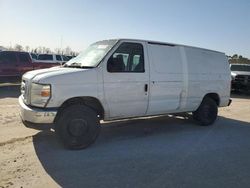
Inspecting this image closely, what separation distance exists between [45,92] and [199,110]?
15.1ft

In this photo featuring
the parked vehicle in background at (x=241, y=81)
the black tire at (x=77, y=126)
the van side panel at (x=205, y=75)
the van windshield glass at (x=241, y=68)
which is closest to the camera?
the black tire at (x=77, y=126)

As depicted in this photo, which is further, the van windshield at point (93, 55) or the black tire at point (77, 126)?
the van windshield at point (93, 55)

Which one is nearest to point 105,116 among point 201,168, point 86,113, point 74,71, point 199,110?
point 86,113

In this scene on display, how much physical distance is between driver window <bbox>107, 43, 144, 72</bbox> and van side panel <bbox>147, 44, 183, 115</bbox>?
299 millimetres

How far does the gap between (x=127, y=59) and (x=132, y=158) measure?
2.21 metres

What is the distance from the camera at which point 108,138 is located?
7098 mm

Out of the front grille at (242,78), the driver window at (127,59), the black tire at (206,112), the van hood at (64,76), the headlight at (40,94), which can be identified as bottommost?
the black tire at (206,112)

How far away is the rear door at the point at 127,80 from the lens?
21.2 ft

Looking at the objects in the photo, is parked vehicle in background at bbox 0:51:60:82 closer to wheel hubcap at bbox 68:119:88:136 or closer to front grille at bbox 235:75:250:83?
front grille at bbox 235:75:250:83

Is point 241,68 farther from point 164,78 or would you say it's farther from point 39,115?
point 39,115

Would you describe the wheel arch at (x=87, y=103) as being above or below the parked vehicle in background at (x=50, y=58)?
below

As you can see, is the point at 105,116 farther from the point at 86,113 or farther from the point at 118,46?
the point at 118,46

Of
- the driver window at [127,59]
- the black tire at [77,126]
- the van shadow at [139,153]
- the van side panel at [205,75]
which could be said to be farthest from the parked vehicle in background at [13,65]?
the black tire at [77,126]

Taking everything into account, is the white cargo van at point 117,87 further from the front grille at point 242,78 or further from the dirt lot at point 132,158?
the front grille at point 242,78
